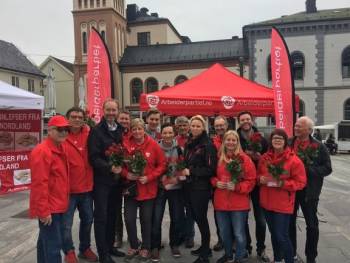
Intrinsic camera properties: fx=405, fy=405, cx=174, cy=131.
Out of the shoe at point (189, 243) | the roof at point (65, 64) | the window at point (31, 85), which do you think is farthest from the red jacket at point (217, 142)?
the roof at point (65, 64)

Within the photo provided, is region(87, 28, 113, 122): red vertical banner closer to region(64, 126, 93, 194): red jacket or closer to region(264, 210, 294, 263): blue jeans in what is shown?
region(64, 126, 93, 194): red jacket

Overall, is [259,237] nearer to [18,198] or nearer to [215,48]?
[18,198]

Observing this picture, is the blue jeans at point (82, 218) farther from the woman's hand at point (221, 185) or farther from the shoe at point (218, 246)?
the shoe at point (218, 246)

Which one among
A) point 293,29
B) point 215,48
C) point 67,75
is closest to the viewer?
point 293,29

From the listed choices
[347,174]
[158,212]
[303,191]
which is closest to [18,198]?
[158,212]

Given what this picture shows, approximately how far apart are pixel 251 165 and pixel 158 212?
1451 millimetres

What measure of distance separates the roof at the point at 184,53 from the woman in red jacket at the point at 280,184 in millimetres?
35723

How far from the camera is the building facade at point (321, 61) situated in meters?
Answer: 35.7

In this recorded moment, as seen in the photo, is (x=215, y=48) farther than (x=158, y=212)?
Yes

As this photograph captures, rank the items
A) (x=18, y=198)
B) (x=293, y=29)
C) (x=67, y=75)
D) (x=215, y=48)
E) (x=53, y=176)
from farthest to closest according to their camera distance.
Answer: (x=67, y=75) → (x=215, y=48) → (x=293, y=29) → (x=18, y=198) → (x=53, y=176)

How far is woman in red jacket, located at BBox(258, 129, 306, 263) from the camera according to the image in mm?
4637

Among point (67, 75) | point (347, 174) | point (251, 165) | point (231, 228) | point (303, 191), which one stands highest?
point (67, 75)

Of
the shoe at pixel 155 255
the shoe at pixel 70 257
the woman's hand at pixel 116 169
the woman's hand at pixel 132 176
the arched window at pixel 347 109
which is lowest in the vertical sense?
the shoe at pixel 155 255

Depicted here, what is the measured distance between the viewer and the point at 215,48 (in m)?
41.7
